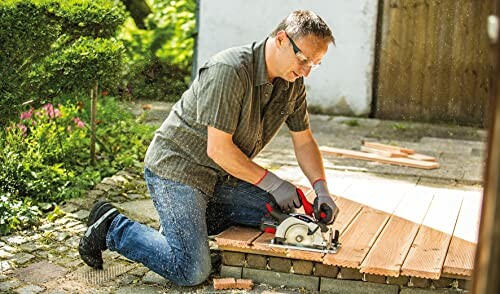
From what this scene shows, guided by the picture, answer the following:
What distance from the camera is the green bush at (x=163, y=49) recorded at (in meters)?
9.65

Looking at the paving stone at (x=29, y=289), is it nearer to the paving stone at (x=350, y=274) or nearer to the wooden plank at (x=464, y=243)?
the paving stone at (x=350, y=274)

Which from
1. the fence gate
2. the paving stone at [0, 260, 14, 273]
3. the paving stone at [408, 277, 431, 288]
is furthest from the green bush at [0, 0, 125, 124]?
the fence gate

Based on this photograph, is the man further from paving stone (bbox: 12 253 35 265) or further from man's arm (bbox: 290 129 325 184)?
paving stone (bbox: 12 253 35 265)

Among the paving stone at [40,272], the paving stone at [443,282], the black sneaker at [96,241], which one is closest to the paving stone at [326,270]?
the paving stone at [443,282]

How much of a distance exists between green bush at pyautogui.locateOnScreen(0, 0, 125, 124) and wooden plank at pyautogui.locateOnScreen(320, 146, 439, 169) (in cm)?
230

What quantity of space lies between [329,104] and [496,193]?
813 cm

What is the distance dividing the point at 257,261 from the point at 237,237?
0.55 ft

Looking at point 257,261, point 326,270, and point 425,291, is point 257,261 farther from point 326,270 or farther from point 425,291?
point 425,291

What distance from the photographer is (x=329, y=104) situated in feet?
30.7

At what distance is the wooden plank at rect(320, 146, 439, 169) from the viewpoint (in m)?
6.78

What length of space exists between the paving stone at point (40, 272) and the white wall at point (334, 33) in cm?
543

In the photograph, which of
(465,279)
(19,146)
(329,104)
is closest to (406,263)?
(465,279)

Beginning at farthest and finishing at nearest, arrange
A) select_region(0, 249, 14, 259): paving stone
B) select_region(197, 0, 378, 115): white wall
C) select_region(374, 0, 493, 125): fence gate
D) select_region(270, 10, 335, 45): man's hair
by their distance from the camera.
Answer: select_region(197, 0, 378, 115): white wall, select_region(374, 0, 493, 125): fence gate, select_region(0, 249, 14, 259): paving stone, select_region(270, 10, 335, 45): man's hair

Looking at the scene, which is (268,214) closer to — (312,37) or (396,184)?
(312,37)
